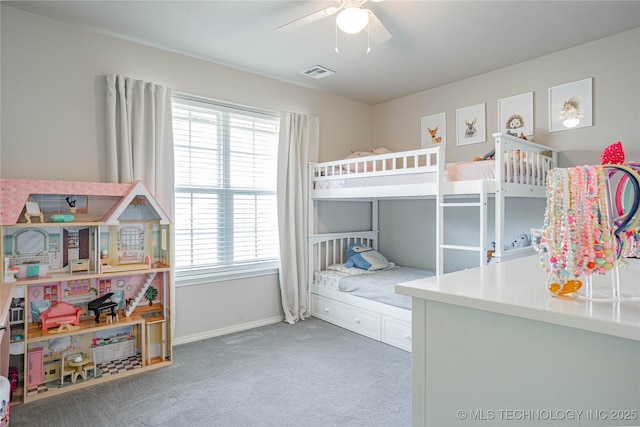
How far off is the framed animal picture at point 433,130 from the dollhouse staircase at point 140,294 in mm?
3064

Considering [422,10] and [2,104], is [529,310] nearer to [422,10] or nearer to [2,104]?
[422,10]

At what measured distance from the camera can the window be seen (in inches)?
127

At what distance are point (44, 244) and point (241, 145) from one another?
1.77 meters

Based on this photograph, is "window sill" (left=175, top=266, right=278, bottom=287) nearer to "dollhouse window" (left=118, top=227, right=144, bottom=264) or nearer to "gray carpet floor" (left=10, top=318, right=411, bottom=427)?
"dollhouse window" (left=118, top=227, right=144, bottom=264)

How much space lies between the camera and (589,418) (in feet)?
2.09

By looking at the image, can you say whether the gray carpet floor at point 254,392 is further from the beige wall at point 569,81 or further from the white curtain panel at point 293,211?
the beige wall at point 569,81

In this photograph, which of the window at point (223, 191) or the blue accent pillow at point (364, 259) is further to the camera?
the blue accent pillow at point (364, 259)

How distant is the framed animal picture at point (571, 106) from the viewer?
9.71ft

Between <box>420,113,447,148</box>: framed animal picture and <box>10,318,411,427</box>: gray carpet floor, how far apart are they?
2234 millimetres

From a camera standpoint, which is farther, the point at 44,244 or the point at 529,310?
the point at 44,244

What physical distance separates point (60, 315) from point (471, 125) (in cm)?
386

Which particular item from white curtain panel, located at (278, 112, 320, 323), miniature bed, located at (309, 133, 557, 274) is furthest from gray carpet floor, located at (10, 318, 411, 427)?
miniature bed, located at (309, 133, 557, 274)

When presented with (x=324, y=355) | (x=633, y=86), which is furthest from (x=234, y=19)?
(x=633, y=86)

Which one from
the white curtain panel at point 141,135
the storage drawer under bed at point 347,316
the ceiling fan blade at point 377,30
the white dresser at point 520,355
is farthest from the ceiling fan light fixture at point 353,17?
Result: the storage drawer under bed at point 347,316
